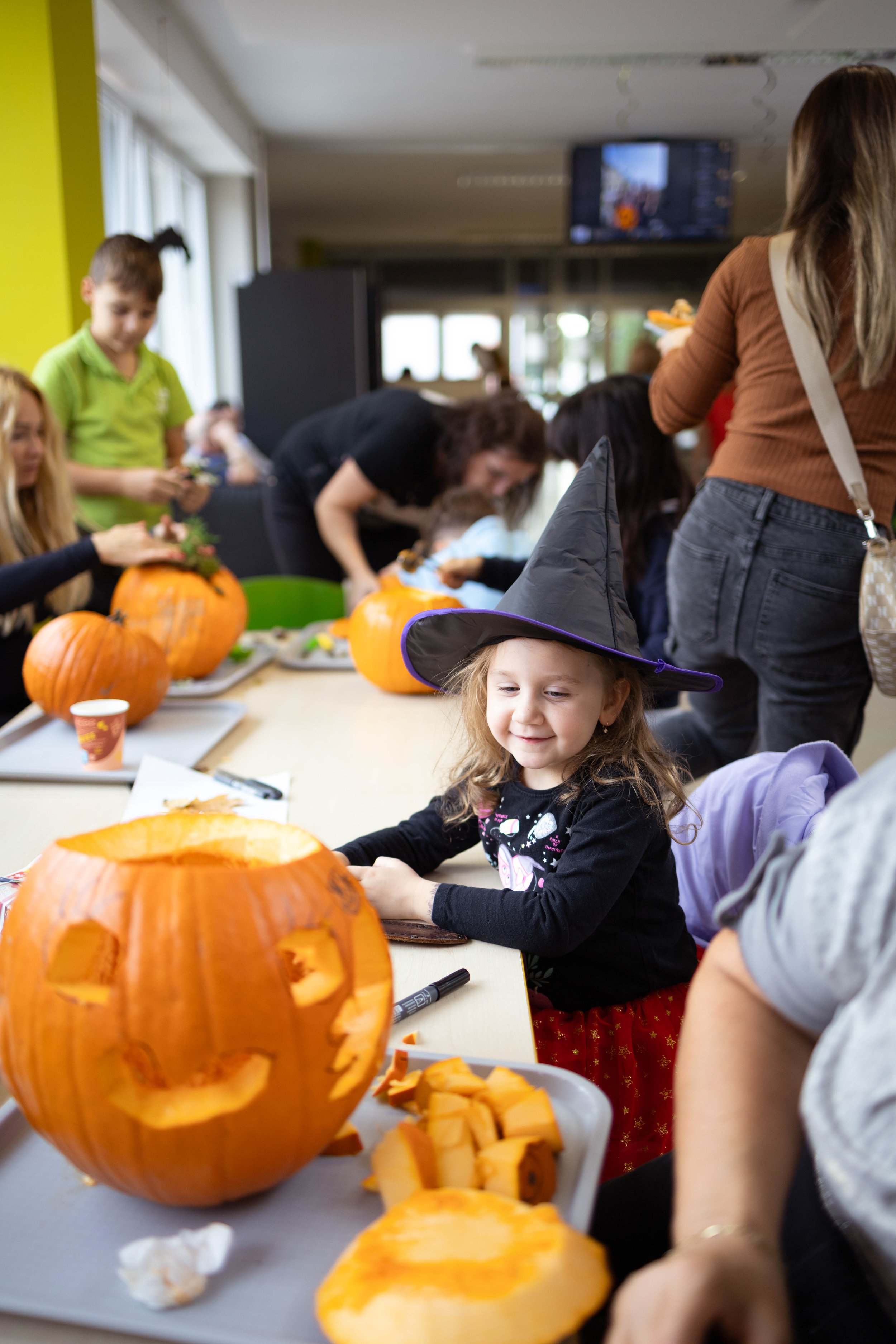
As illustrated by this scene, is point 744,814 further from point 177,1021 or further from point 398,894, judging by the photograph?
point 177,1021

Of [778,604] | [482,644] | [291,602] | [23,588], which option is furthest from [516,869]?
[291,602]

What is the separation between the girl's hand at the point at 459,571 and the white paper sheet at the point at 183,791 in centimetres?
75

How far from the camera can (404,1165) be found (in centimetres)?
59

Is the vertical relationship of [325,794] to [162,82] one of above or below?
below

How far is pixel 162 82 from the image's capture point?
488cm

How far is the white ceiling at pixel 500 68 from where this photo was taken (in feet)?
15.0

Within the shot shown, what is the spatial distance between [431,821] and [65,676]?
0.76 metres

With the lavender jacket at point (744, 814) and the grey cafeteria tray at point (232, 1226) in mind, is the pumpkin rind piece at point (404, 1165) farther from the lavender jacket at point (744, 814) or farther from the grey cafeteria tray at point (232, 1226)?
the lavender jacket at point (744, 814)

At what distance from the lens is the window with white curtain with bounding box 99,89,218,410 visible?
5051mm

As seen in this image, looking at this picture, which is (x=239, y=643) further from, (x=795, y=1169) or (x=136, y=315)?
Result: (x=795, y=1169)

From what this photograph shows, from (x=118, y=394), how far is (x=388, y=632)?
4.80ft

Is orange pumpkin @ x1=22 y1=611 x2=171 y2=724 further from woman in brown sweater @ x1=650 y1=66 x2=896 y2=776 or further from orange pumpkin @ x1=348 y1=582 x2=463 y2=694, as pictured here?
woman in brown sweater @ x1=650 y1=66 x2=896 y2=776

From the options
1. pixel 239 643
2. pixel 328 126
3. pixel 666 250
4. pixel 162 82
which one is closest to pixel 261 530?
pixel 162 82

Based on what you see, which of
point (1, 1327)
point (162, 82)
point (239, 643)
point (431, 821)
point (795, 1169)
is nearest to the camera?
point (1, 1327)
